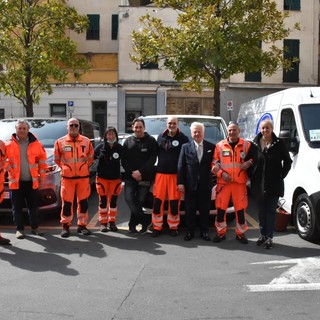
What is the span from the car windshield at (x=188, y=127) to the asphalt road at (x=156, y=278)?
208cm

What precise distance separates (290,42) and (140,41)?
47.5 feet

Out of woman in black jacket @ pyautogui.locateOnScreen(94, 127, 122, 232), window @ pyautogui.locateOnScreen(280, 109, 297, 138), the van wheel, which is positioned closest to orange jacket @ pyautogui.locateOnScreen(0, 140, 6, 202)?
woman in black jacket @ pyautogui.locateOnScreen(94, 127, 122, 232)

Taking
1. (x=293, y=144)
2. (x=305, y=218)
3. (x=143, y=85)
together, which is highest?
(x=143, y=85)

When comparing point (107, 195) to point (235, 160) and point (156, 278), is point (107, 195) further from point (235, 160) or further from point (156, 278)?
point (156, 278)

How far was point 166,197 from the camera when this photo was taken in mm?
6473

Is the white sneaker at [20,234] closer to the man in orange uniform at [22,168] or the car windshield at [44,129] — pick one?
the man in orange uniform at [22,168]

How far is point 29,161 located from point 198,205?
2.61 meters

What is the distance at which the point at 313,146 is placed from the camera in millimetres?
6121

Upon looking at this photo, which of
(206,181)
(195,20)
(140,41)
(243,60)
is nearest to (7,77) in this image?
(140,41)

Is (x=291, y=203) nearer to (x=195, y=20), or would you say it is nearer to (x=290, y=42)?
(x=195, y=20)

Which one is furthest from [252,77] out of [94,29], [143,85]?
[94,29]

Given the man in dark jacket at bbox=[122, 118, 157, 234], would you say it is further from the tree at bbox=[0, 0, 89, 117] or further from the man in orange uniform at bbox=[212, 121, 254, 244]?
the tree at bbox=[0, 0, 89, 117]

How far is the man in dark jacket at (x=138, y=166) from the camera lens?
647 cm

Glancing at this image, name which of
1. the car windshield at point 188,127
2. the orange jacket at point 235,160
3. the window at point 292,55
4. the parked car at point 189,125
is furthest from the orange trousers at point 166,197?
the window at point 292,55
